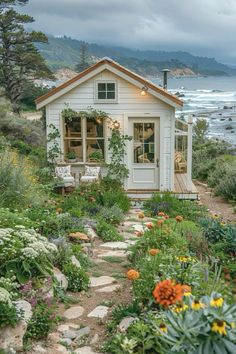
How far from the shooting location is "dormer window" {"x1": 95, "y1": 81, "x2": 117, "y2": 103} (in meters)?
12.8

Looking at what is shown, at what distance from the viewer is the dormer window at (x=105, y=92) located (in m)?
12.8

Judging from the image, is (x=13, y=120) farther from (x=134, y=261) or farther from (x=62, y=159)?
(x=134, y=261)

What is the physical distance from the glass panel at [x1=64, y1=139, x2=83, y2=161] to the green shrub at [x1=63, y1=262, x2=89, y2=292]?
7276 millimetres

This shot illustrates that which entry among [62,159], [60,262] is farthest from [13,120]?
[60,262]

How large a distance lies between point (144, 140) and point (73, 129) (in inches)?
82.6

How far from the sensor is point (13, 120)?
21.4 metres

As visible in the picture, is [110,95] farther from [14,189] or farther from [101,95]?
[14,189]

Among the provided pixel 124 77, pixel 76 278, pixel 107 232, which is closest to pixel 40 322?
Answer: pixel 76 278

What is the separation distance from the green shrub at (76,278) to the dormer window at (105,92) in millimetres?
7442

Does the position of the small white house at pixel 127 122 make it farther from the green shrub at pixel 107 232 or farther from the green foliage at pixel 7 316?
the green foliage at pixel 7 316

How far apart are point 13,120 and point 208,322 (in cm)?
1934

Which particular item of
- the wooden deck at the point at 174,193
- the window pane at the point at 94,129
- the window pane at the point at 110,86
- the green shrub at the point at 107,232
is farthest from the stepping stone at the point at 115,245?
the window pane at the point at 110,86

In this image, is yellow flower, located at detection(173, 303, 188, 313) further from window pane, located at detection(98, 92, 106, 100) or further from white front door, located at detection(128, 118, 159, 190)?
window pane, located at detection(98, 92, 106, 100)

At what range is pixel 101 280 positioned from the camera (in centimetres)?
654
